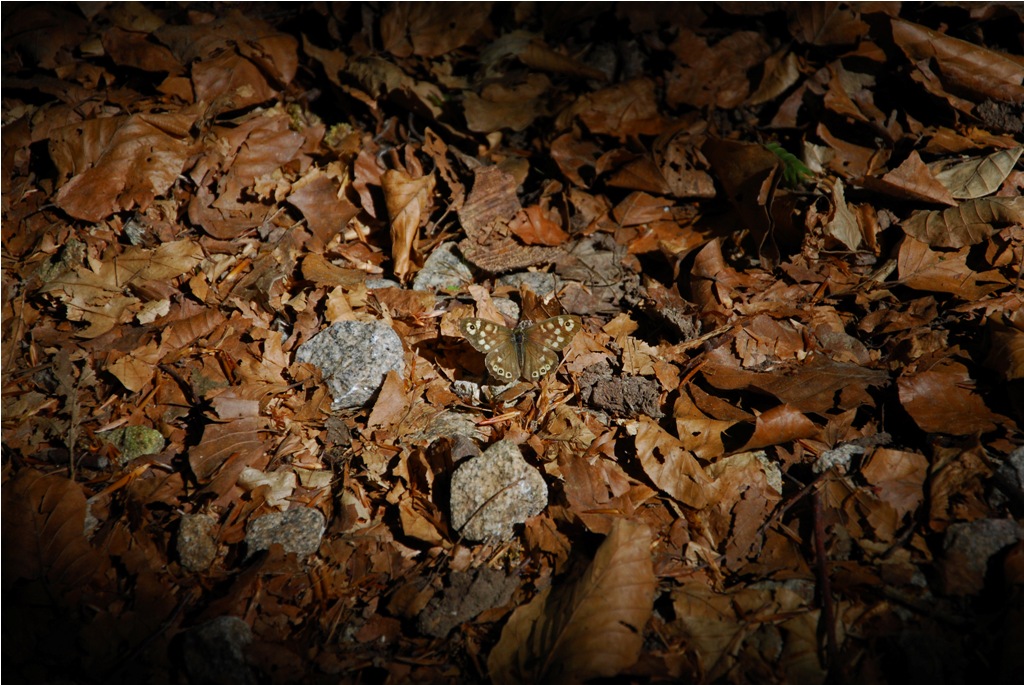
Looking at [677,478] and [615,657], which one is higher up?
[677,478]

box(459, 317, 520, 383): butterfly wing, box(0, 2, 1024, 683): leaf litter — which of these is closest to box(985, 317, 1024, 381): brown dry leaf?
box(0, 2, 1024, 683): leaf litter

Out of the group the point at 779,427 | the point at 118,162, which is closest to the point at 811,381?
the point at 779,427

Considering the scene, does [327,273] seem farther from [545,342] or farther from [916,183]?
[916,183]

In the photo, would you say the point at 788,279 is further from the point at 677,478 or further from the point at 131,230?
the point at 131,230

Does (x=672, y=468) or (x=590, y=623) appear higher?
(x=672, y=468)

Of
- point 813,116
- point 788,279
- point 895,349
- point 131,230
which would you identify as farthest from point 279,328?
point 813,116

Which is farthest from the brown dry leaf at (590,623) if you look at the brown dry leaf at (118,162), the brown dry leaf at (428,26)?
the brown dry leaf at (428,26)

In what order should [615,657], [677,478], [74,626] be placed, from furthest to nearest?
[677,478]
[74,626]
[615,657]
